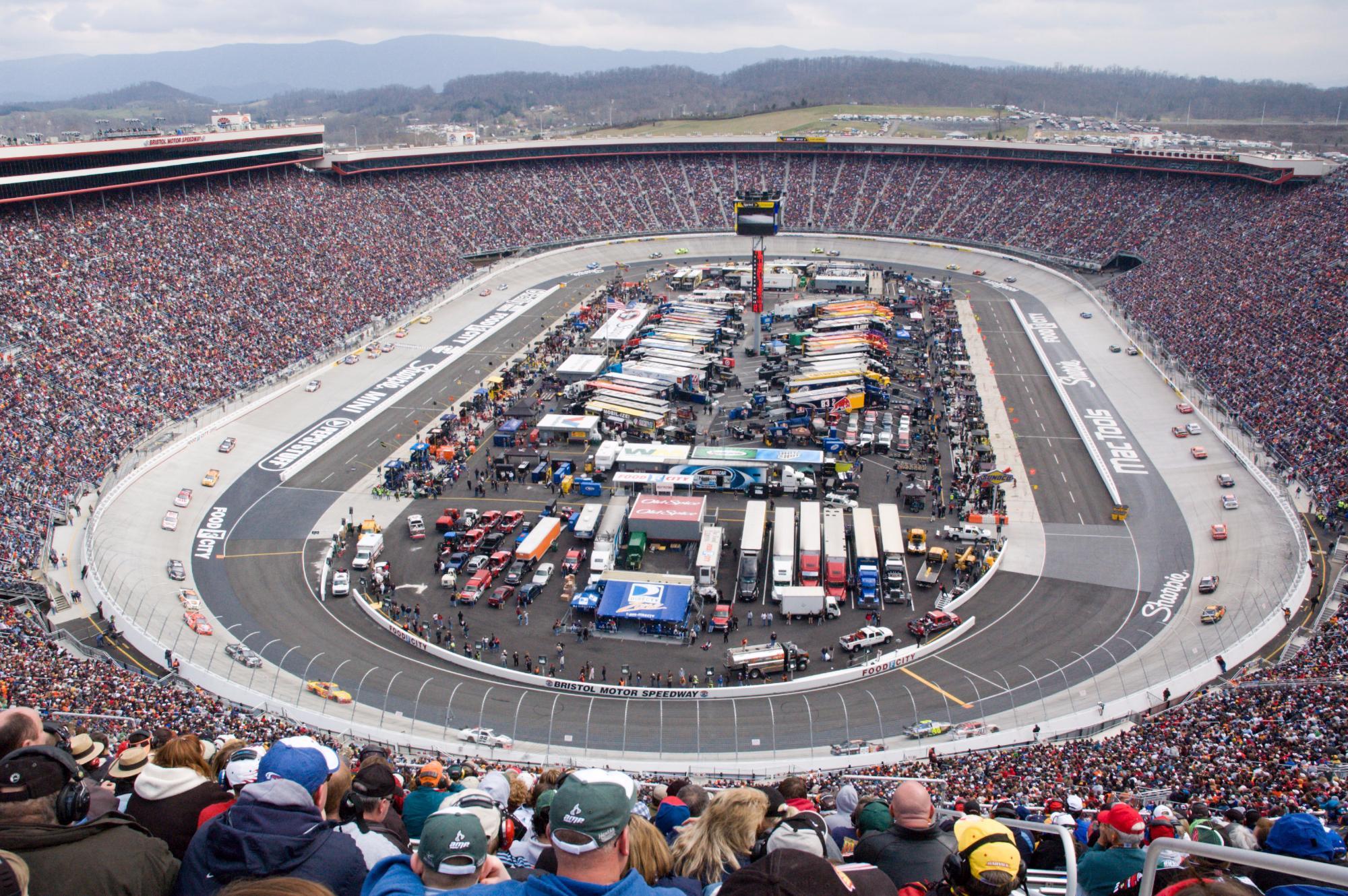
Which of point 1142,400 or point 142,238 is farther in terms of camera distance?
point 142,238

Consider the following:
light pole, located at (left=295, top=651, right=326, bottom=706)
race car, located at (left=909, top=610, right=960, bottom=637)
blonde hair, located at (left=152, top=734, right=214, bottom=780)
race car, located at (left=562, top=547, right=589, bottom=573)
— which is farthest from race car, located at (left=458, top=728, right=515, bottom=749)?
blonde hair, located at (left=152, top=734, right=214, bottom=780)

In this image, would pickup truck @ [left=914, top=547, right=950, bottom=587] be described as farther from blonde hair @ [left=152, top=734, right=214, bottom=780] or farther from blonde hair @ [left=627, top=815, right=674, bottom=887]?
blonde hair @ [left=627, top=815, right=674, bottom=887]

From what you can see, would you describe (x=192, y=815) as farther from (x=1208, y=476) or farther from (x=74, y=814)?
(x=1208, y=476)

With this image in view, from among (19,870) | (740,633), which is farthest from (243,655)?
(19,870)

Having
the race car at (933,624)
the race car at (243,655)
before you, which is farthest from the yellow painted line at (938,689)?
the race car at (243,655)

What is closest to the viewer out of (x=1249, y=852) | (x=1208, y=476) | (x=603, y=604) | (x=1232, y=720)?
(x=1249, y=852)

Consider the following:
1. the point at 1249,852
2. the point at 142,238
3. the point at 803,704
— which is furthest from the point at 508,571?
Answer: the point at 142,238
